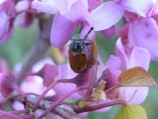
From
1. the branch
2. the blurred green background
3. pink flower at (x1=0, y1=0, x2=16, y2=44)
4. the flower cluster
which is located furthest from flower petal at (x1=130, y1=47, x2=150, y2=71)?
the blurred green background

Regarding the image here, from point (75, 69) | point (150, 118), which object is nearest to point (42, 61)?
point (75, 69)

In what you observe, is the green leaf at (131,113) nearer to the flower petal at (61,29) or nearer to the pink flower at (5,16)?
the flower petal at (61,29)

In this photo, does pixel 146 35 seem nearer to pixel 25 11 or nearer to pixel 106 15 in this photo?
pixel 106 15

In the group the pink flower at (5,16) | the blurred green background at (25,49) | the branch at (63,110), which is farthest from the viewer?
the blurred green background at (25,49)

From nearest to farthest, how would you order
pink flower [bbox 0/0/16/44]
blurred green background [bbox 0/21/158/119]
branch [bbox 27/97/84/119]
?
branch [bbox 27/97/84/119]
pink flower [bbox 0/0/16/44]
blurred green background [bbox 0/21/158/119]


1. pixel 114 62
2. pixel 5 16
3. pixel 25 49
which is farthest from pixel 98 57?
pixel 25 49

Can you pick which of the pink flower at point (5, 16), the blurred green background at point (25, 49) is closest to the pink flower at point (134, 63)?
the pink flower at point (5, 16)

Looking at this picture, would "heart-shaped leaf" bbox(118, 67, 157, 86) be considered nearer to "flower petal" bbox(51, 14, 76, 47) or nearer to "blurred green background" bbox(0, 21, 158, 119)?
"flower petal" bbox(51, 14, 76, 47)
